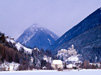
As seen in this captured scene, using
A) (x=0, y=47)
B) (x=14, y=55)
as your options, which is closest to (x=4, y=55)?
(x=0, y=47)

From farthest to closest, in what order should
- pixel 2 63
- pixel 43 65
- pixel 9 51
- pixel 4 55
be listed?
pixel 43 65, pixel 9 51, pixel 4 55, pixel 2 63

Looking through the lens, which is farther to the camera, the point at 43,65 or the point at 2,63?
the point at 43,65

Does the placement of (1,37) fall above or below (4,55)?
above

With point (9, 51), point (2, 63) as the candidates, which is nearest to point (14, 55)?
point (9, 51)

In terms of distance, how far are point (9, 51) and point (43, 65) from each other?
A: 90.7 ft

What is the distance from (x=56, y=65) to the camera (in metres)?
135

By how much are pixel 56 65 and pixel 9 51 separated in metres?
35.0

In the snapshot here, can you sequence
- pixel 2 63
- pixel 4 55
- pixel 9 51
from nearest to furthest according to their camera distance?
pixel 2 63 < pixel 4 55 < pixel 9 51

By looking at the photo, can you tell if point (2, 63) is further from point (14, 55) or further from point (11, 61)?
point (14, 55)

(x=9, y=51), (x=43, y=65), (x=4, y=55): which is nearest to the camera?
(x=4, y=55)

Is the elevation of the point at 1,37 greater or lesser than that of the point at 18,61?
greater

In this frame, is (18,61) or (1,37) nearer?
(1,37)

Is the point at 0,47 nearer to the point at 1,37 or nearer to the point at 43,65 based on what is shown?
the point at 1,37

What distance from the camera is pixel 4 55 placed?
4141 inches
